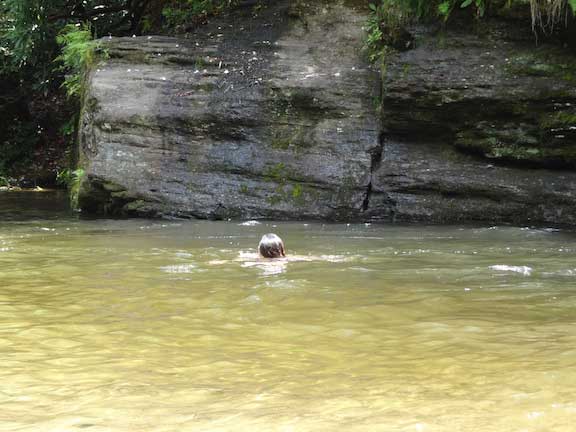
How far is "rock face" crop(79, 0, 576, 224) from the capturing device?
11.4 m

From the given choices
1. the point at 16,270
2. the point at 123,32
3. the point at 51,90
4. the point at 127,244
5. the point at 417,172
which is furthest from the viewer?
the point at 51,90

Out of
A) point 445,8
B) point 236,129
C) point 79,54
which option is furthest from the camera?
point 79,54

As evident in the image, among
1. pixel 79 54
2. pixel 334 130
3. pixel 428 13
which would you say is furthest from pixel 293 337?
pixel 79 54

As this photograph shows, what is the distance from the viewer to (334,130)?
41.0ft

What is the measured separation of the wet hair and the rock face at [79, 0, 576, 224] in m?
3.91

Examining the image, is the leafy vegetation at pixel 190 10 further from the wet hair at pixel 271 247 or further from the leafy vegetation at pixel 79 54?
the wet hair at pixel 271 247

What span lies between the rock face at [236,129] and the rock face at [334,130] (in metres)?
0.02

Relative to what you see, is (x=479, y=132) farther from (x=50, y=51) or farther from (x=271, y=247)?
(x=50, y=51)

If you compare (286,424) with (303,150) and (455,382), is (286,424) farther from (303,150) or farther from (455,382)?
(303,150)

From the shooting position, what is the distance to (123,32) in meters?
20.4

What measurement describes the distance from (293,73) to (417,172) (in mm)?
2868

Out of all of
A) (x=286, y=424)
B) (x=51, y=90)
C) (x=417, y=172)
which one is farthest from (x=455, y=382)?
(x=51, y=90)

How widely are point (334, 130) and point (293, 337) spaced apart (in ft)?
25.4

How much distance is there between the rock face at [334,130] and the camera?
37.5 feet
